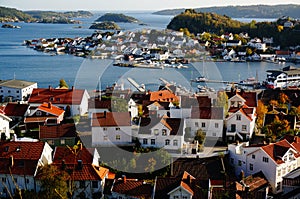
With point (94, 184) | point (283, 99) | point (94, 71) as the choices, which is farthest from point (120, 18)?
point (94, 184)

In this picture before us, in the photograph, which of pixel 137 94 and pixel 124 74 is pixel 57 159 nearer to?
pixel 137 94

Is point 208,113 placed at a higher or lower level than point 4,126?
higher

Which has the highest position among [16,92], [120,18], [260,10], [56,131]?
[260,10]

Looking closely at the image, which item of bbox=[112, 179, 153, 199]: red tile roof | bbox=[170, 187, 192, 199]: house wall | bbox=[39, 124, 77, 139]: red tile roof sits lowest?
bbox=[112, 179, 153, 199]: red tile roof

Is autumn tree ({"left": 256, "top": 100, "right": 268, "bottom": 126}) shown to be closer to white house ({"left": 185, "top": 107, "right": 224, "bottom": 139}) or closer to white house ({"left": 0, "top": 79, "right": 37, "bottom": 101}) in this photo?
white house ({"left": 185, "top": 107, "right": 224, "bottom": 139})

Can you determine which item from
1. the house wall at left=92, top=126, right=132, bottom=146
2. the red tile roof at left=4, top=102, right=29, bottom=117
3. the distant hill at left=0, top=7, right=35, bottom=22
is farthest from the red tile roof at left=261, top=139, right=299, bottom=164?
the distant hill at left=0, top=7, right=35, bottom=22

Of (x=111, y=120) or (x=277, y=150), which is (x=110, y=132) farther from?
(x=277, y=150)
